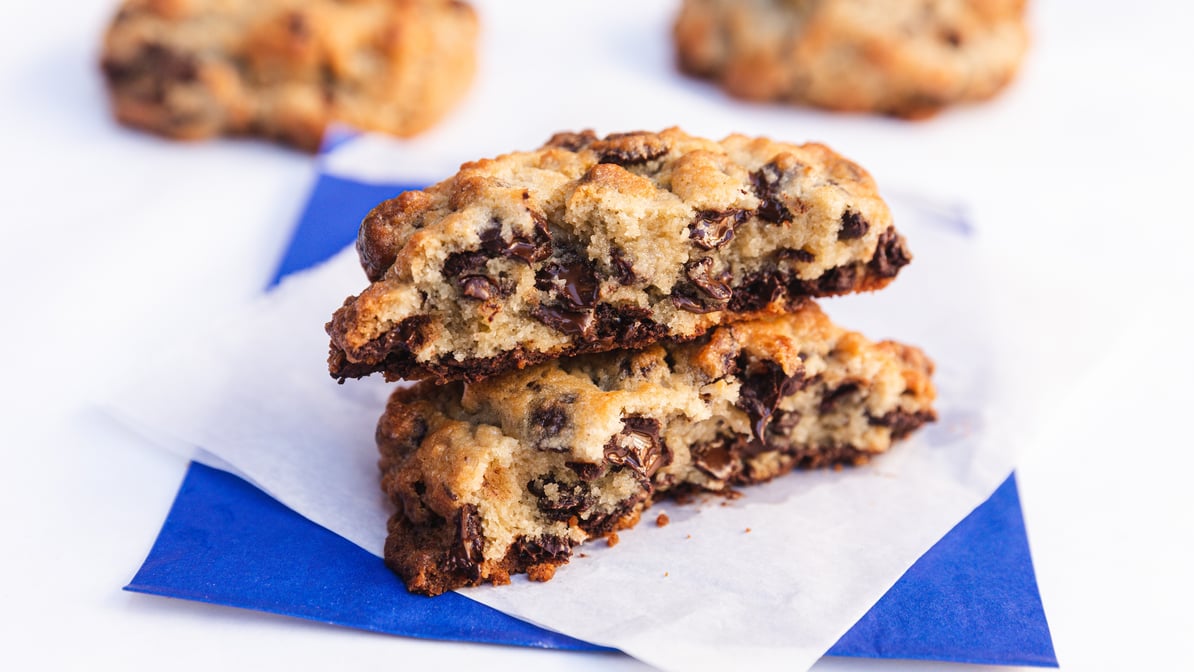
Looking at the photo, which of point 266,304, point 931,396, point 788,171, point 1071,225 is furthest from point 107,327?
point 1071,225

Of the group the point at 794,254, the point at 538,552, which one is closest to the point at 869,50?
the point at 794,254

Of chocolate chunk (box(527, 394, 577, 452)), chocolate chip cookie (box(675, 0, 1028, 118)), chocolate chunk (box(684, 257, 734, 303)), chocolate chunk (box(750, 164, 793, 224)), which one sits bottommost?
chocolate chunk (box(527, 394, 577, 452))

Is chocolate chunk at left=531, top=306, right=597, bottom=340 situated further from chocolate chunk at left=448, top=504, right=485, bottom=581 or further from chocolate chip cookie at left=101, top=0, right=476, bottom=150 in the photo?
chocolate chip cookie at left=101, top=0, right=476, bottom=150

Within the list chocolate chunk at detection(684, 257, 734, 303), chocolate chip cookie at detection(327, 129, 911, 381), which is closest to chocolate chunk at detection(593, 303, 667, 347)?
chocolate chip cookie at detection(327, 129, 911, 381)

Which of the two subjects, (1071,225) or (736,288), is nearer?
(736,288)

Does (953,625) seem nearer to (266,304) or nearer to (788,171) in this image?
(788,171)

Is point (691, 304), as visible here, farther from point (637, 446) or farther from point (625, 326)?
point (637, 446)
